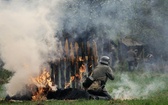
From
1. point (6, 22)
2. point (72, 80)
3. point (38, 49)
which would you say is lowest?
point (72, 80)

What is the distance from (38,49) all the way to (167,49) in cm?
2648

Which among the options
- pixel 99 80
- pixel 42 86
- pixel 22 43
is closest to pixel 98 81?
pixel 99 80

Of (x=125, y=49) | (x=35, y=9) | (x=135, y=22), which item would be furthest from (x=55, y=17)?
(x=125, y=49)

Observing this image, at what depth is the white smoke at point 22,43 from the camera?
55.7 feet

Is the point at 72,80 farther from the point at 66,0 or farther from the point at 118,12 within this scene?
the point at 118,12

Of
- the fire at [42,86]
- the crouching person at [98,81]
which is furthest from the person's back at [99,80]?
the fire at [42,86]

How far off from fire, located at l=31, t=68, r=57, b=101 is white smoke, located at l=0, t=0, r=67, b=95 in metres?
0.34

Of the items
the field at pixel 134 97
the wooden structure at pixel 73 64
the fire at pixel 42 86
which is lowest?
the field at pixel 134 97

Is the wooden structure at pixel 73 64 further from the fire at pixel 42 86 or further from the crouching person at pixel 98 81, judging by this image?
the crouching person at pixel 98 81

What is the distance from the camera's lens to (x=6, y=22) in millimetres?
17109

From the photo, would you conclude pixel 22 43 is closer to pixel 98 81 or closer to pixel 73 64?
pixel 73 64

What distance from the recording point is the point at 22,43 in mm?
17125

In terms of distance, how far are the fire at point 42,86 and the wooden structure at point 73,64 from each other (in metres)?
1.36

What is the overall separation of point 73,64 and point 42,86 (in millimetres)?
2864
